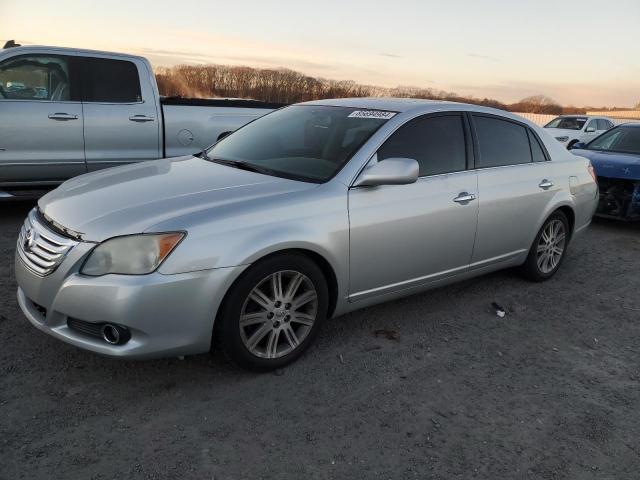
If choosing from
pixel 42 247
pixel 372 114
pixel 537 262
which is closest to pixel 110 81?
pixel 372 114

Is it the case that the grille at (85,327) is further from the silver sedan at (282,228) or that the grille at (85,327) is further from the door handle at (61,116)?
the door handle at (61,116)

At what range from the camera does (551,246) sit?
5258 millimetres

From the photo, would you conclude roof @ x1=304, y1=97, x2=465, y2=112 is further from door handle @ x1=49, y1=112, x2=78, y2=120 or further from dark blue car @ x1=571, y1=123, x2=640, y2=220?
dark blue car @ x1=571, y1=123, x2=640, y2=220

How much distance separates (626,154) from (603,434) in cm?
640

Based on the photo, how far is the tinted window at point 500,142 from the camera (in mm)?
4465

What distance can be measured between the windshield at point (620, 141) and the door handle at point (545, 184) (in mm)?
4275

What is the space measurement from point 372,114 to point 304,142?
53 cm

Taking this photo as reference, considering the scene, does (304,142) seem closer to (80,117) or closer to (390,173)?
(390,173)

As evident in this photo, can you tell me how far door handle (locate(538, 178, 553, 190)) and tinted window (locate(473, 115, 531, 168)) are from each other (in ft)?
0.74

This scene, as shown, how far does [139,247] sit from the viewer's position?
112 inches

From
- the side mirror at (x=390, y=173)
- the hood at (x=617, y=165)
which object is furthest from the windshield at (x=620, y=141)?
the side mirror at (x=390, y=173)

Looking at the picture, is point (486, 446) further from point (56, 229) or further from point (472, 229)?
point (56, 229)

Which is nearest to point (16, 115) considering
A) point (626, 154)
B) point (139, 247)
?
point (139, 247)

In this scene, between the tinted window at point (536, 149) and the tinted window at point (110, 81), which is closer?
the tinted window at point (536, 149)
